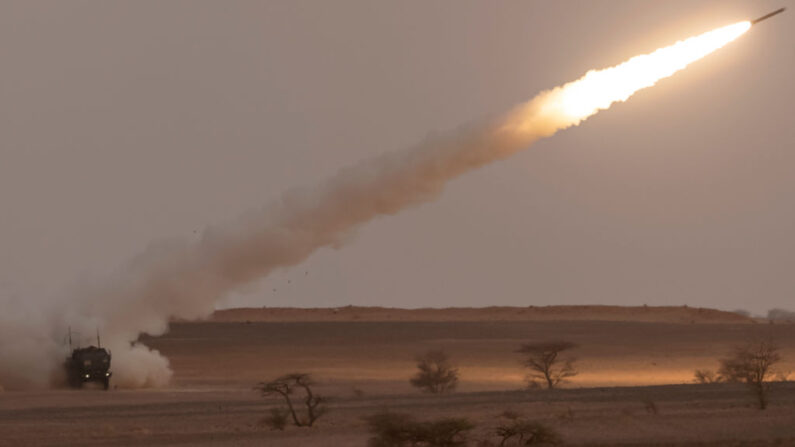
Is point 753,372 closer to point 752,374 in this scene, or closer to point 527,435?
point 752,374

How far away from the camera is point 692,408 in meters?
34.1

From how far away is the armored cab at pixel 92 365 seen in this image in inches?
1807

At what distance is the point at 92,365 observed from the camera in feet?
151

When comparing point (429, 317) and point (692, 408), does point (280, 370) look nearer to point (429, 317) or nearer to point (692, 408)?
point (692, 408)

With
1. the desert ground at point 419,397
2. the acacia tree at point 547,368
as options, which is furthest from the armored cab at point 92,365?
the acacia tree at point 547,368

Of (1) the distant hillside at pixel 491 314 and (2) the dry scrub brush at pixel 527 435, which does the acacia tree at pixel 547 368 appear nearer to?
(2) the dry scrub brush at pixel 527 435

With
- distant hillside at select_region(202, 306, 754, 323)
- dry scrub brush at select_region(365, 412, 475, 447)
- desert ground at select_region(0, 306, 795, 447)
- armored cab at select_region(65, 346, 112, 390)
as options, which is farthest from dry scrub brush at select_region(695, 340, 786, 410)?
distant hillside at select_region(202, 306, 754, 323)

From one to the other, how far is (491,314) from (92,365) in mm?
86714

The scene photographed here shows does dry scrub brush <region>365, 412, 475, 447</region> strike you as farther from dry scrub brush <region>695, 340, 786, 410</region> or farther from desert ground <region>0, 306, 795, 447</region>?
dry scrub brush <region>695, 340, 786, 410</region>

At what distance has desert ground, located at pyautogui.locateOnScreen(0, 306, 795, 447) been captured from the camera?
3039 centimetres

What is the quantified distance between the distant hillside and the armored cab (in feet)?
225

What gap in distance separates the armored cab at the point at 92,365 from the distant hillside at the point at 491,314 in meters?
68.7

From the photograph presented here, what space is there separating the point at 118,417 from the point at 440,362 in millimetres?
14092

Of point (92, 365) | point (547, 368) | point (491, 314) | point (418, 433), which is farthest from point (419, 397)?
point (491, 314)
